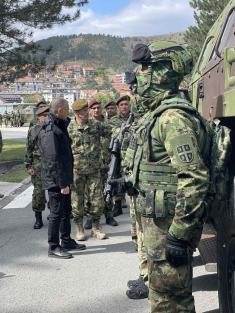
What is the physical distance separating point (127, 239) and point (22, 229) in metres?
1.55

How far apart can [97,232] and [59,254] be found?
34.5 inches

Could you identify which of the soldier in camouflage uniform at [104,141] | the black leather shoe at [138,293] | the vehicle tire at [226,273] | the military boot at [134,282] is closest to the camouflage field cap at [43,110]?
the soldier in camouflage uniform at [104,141]

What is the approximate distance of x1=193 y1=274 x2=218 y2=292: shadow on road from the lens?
4.30 metres

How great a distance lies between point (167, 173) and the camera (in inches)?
105

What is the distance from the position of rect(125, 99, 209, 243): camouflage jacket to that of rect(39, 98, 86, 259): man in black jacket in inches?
101

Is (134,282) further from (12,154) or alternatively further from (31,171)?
(12,154)

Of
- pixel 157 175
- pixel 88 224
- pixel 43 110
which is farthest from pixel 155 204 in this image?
pixel 43 110

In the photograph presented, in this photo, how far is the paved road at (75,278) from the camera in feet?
13.4

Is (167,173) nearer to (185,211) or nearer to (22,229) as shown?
(185,211)

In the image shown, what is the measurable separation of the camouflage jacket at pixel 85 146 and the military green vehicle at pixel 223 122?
4.84 ft

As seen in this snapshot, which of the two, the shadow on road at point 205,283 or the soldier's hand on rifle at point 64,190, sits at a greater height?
the soldier's hand on rifle at point 64,190

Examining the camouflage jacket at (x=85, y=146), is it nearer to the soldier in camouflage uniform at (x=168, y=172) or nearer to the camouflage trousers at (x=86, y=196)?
the camouflage trousers at (x=86, y=196)

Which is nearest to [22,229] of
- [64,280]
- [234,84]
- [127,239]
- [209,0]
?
[127,239]

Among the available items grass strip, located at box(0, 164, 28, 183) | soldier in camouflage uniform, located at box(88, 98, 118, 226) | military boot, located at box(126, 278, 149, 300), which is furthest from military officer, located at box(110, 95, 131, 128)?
grass strip, located at box(0, 164, 28, 183)
